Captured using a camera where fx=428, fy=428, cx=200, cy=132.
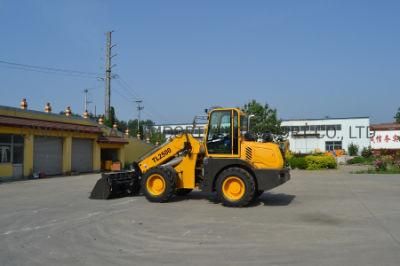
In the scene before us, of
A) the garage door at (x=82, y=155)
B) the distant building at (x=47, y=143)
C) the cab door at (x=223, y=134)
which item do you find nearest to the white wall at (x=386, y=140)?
the distant building at (x=47, y=143)

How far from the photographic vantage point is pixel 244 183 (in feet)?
41.6

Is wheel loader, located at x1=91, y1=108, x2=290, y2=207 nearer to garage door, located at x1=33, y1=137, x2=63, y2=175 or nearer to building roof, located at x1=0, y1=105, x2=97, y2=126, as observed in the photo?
building roof, located at x1=0, y1=105, x2=97, y2=126

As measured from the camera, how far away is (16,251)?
7.43 m

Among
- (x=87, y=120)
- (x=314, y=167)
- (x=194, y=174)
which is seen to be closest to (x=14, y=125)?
(x=87, y=120)

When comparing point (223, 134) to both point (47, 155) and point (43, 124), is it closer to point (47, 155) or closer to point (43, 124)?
point (43, 124)

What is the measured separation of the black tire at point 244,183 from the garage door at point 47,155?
17966mm

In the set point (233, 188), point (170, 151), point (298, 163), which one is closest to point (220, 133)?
point (233, 188)

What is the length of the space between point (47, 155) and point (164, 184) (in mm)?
17217

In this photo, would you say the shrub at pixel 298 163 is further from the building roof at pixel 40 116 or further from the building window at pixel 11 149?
the building window at pixel 11 149

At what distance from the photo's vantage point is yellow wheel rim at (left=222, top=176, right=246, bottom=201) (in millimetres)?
12805

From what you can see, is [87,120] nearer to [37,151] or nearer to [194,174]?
[37,151]

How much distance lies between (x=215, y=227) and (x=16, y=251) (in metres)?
4.12

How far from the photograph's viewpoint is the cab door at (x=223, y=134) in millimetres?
13172

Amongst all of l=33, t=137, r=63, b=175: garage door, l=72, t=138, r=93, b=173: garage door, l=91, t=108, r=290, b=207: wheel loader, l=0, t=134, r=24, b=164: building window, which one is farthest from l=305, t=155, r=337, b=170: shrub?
l=91, t=108, r=290, b=207: wheel loader
